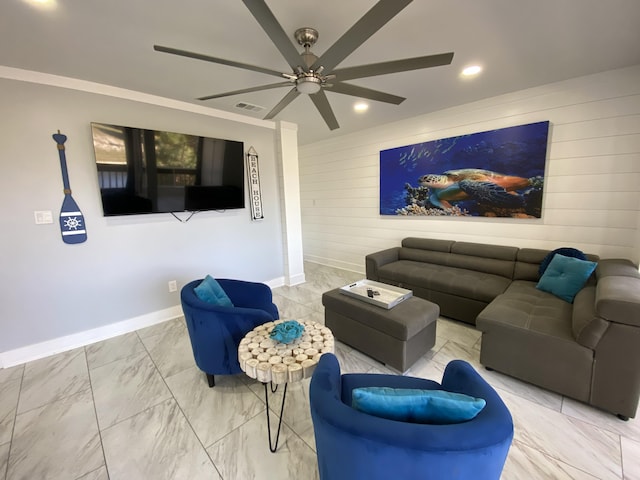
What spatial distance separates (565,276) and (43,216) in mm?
4831

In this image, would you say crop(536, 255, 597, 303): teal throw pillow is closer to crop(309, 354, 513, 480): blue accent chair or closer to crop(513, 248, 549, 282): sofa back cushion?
crop(513, 248, 549, 282): sofa back cushion

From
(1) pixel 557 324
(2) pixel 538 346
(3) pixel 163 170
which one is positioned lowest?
(2) pixel 538 346

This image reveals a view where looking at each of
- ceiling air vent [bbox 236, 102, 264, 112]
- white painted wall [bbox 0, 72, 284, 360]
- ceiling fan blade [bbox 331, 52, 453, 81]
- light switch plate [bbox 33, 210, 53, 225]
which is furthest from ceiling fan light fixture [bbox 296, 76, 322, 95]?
light switch plate [bbox 33, 210, 53, 225]

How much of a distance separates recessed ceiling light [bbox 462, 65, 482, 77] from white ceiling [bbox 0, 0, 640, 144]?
67mm

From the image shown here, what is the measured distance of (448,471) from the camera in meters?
0.73

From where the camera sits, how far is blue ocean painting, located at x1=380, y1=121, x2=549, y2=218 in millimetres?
2982

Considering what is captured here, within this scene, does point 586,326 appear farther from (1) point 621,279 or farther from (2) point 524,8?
(2) point 524,8

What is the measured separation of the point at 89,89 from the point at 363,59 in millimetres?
2606

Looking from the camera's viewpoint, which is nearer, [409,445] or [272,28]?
[409,445]

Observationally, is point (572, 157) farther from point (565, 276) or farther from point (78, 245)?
point (78, 245)

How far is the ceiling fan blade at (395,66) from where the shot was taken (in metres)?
1.61

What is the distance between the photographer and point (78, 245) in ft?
8.55

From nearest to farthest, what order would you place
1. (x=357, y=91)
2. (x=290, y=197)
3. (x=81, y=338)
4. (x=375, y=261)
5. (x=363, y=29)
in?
(x=363, y=29) < (x=357, y=91) < (x=81, y=338) < (x=375, y=261) < (x=290, y=197)

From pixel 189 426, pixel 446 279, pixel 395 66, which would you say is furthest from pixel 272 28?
pixel 446 279
